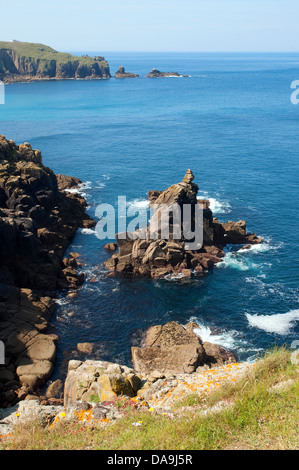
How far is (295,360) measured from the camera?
26891mm

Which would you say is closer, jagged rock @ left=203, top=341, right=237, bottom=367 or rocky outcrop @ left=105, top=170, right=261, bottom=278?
jagged rock @ left=203, top=341, right=237, bottom=367

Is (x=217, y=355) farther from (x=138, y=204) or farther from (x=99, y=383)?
(x=138, y=204)

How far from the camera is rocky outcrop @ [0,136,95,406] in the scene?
43125mm

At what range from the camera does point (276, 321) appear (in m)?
50.7

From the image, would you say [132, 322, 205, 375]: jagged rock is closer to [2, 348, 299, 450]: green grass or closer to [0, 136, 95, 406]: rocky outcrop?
[0, 136, 95, 406]: rocky outcrop

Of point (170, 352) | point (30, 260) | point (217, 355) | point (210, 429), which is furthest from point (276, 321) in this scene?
point (30, 260)

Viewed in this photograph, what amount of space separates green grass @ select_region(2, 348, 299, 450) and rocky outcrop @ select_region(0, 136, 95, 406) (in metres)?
19.5

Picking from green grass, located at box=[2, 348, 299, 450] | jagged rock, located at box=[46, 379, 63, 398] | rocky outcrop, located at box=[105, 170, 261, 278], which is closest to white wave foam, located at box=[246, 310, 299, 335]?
rocky outcrop, located at box=[105, 170, 261, 278]

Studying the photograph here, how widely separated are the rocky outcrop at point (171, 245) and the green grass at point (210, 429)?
38351 mm

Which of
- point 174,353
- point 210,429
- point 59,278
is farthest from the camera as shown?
point 59,278

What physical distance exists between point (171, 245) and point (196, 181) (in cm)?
3838
